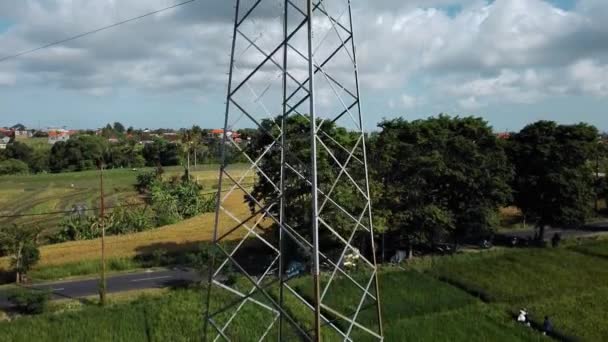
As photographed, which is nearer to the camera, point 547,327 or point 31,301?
point 547,327

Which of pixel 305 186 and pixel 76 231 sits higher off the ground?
pixel 305 186

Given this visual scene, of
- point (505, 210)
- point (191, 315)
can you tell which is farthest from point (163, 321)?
point (505, 210)

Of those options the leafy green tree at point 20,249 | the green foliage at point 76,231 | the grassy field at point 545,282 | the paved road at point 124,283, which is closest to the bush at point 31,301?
the paved road at point 124,283

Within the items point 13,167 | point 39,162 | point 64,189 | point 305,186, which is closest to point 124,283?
point 305,186

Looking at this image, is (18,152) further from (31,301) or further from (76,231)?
(31,301)

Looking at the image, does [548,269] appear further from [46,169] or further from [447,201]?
[46,169]

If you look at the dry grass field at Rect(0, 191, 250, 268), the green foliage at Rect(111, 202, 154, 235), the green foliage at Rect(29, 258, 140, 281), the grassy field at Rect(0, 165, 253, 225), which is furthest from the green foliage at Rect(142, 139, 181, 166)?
the green foliage at Rect(29, 258, 140, 281)

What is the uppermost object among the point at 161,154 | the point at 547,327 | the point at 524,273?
the point at 161,154
